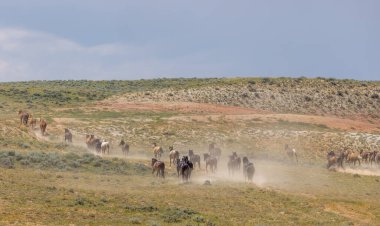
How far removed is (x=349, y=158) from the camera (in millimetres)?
52438

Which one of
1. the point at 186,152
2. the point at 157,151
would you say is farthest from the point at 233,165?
the point at 186,152

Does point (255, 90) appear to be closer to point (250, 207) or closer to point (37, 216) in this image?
point (250, 207)

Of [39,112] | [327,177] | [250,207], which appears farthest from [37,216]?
[39,112]

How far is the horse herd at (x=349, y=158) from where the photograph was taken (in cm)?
4950

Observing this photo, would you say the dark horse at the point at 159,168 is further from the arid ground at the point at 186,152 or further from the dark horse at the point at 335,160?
the dark horse at the point at 335,160

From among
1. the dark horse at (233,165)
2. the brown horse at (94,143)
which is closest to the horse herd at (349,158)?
the dark horse at (233,165)

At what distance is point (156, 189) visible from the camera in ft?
105

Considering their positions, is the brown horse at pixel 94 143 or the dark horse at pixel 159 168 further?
the brown horse at pixel 94 143

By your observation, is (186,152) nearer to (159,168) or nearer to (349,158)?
(349,158)

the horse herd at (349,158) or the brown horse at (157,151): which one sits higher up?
the brown horse at (157,151)

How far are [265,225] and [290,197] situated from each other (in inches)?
337

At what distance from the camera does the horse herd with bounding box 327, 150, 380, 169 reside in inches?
1949

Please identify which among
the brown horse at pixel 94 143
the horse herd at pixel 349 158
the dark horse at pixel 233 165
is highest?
the brown horse at pixel 94 143

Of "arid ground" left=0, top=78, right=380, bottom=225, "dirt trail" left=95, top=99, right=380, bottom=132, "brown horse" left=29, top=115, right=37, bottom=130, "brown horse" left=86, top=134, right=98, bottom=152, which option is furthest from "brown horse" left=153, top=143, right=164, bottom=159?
"dirt trail" left=95, top=99, right=380, bottom=132
